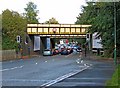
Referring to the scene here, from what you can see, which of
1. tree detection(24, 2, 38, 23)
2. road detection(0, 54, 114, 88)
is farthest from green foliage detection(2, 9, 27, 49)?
tree detection(24, 2, 38, 23)

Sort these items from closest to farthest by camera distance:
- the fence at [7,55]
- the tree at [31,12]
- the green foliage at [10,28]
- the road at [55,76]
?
the road at [55,76]
the fence at [7,55]
the green foliage at [10,28]
the tree at [31,12]

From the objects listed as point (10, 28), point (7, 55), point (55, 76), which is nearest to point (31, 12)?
point (10, 28)

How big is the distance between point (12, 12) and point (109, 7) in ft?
126

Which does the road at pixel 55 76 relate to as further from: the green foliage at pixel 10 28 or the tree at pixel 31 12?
the tree at pixel 31 12

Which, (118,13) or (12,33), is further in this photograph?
(12,33)

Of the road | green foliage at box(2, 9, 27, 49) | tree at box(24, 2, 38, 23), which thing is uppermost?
tree at box(24, 2, 38, 23)

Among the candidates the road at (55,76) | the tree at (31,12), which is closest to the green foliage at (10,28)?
the road at (55,76)

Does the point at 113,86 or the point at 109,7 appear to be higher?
the point at 109,7

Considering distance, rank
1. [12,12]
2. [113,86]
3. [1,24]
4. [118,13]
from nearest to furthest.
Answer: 1. [113,86]
2. [118,13]
3. [1,24]
4. [12,12]

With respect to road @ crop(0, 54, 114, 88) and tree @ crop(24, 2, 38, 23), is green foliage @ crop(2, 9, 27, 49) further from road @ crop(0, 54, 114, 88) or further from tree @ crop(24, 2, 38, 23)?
tree @ crop(24, 2, 38, 23)

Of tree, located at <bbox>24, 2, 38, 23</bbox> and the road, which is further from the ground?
tree, located at <bbox>24, 2, 38, 23</bbox>

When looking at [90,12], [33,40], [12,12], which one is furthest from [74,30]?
[90,12]

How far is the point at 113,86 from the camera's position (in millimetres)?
15664

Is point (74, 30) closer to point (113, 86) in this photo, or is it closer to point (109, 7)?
point (109, 7)
